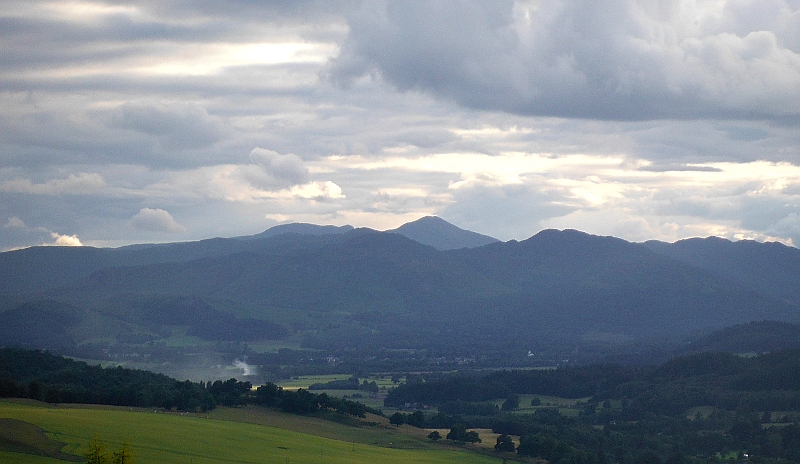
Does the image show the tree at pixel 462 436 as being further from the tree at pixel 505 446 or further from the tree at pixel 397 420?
the tree at pixel 397 420

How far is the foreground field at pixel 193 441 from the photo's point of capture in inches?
2840

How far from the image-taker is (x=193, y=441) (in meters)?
81.0

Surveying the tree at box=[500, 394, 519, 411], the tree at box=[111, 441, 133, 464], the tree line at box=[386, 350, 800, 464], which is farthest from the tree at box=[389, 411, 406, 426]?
the tree at box=[111, 441, 133, 464]

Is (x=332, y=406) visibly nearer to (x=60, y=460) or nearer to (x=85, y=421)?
(x=85, y=421)

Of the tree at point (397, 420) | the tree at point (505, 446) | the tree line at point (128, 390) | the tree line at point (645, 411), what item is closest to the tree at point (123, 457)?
the tree line at point (128, 390)

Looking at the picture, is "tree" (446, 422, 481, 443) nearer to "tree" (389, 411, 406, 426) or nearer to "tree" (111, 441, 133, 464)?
"tree" (389, 411, 406, 426)

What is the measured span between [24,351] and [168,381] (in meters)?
33.7

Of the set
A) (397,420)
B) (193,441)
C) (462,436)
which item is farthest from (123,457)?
(397,420)

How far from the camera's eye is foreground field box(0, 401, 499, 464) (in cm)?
7212

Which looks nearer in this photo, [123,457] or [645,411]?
[123,457]

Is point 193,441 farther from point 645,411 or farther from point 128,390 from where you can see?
point 645,411

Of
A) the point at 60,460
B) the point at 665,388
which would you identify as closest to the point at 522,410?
the point at 665,388

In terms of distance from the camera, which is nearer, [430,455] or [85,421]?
[85,421]

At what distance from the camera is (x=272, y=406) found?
125m
